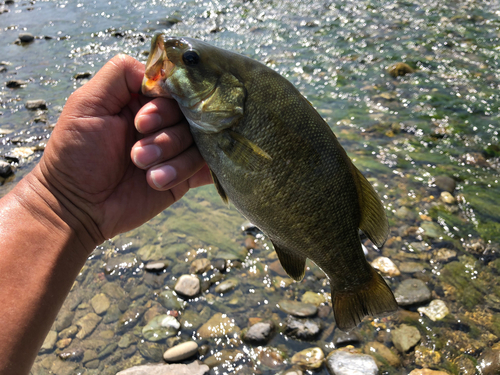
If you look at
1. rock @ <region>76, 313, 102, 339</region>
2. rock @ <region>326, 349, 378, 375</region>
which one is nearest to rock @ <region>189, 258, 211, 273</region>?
rock @ <region>76, 313, 102, 339</region>

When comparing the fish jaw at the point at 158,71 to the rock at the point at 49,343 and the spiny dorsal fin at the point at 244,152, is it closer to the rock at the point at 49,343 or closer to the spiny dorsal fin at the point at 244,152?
the spiny dorsal fin at the point at 244,152

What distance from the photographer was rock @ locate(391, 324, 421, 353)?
3.59 m

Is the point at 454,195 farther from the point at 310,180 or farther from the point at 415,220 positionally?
the point at 310,180

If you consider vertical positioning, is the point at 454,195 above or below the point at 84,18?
below

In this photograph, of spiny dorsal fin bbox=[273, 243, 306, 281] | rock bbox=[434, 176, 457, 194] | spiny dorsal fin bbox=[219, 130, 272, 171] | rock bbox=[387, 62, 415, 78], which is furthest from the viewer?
rock bbox=[387, 62, 415, 78]

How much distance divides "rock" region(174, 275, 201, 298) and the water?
0.32ft

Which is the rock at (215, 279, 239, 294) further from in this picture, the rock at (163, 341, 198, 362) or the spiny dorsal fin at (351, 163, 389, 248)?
the spiny dorsal fin at (351, 163, 389, 248)

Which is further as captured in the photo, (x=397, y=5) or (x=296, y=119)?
(x=397, y=5)

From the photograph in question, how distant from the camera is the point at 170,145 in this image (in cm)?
251

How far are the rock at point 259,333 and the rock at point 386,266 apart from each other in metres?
1.55

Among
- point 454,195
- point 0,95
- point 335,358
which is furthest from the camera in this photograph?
point 0,95

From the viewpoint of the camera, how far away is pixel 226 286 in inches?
167

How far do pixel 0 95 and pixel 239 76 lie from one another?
9285 mm

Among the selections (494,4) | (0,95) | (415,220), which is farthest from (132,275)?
(494,4)
